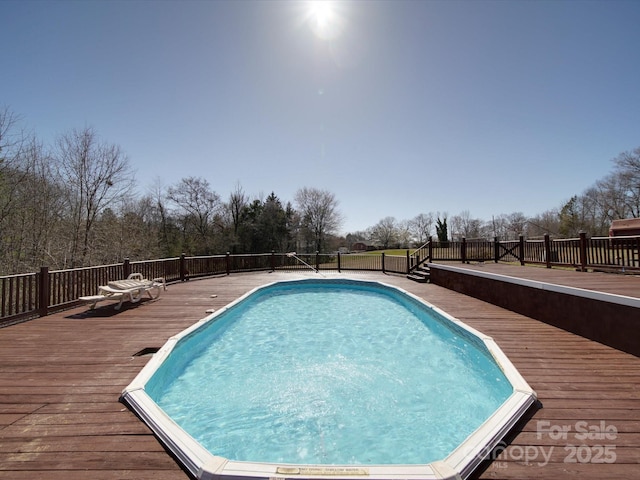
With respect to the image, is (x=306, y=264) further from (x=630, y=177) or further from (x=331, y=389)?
(x=630, y=177)

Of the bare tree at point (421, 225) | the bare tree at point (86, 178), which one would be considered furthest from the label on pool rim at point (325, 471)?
the bare tree at point (421, 225)

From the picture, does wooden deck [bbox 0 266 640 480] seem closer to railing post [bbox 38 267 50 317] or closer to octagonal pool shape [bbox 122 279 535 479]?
Result: octagonal pool shape [bbox 122 279 535 479]

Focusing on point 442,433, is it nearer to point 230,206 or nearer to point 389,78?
point 389,78

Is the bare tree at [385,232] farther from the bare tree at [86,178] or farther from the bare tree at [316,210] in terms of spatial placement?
the bare tree at [86,178]

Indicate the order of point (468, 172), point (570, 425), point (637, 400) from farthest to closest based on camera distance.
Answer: point (468, 172), point (637, 400), point (570, 425)

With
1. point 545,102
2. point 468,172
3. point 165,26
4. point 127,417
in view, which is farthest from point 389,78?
point 468,172

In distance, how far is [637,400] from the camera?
2514 millimetres

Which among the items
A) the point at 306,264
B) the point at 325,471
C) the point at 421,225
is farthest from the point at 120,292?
the point at 421,225

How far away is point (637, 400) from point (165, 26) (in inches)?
476

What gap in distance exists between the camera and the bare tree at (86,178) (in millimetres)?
12867

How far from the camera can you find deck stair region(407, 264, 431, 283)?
10.6 metres

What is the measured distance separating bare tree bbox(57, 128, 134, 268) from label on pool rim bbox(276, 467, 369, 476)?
617 inches

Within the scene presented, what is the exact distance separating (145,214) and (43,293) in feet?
67.2

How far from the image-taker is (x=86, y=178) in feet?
44.2
